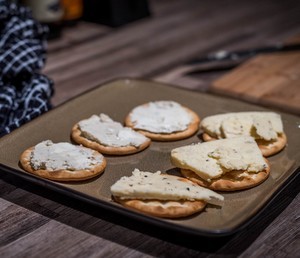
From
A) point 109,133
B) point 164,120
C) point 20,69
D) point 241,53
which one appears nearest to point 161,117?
point 164,120

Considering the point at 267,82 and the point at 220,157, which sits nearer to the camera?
the point at 220,157

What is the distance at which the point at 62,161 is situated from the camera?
890 mm

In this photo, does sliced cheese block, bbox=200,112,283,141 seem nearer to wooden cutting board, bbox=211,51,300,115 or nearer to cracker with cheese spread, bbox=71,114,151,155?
cracker with cheese spread, bbox=71,114,151,155

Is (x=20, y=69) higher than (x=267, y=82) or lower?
higher

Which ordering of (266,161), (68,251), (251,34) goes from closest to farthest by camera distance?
(68,251) < (266,161) < (251,34)

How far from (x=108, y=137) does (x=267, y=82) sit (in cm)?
53

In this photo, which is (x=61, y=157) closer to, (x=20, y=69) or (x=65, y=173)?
(x=65, y=173)

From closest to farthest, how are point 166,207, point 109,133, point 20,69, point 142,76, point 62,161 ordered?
point 166,207 < point 62,161 < point 109,133 < point 20,69 < point 142,76

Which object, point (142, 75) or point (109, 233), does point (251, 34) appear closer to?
point (142, 75)

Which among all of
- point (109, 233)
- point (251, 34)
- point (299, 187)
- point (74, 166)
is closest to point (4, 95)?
point (74, 166)

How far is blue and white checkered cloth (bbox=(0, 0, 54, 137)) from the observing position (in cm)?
115

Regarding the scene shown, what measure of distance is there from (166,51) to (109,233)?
909 millimetres

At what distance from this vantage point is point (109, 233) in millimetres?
818

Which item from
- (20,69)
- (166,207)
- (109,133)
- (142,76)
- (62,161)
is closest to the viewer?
(166,207)
